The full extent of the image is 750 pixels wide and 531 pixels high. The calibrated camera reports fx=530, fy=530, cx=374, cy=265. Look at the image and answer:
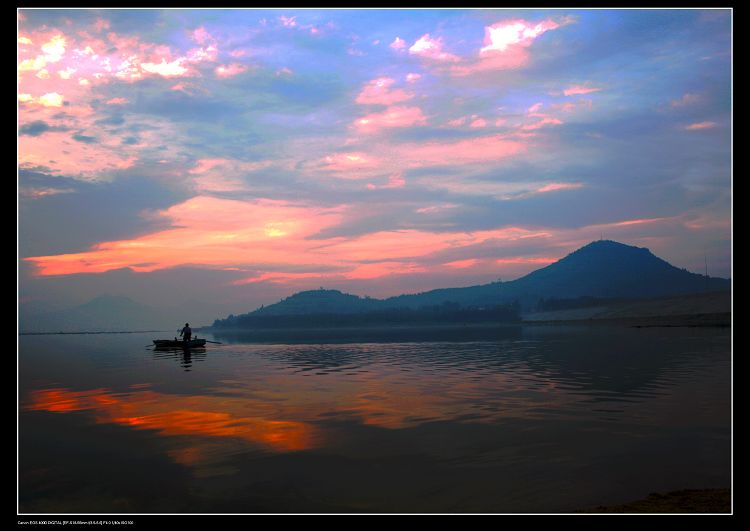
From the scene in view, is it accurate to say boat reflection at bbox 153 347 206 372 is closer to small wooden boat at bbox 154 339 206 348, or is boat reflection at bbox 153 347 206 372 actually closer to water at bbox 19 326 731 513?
small wooden boat at bbox 154 339 206 348

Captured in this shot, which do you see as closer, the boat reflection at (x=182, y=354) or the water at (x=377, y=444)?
the water at (x=377, y=444)

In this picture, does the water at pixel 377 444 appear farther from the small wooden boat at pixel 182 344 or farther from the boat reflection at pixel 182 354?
the small wooden boat at pixel 182 344

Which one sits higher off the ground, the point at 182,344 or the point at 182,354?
the point at 182,344

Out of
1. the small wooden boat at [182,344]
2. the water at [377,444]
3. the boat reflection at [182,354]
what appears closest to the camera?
the water at [377,444]

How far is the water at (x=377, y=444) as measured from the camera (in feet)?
44.8

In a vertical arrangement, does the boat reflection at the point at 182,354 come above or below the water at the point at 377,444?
below

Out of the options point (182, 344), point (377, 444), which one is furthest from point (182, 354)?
point (377, 444)

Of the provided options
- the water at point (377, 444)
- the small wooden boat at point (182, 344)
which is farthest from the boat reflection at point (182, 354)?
the water at point (377, 444)

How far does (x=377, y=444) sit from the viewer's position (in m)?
18.6

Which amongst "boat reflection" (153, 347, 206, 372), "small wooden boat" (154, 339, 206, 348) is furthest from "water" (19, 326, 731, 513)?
"small wooden boat" (154, 339, 206, 348)

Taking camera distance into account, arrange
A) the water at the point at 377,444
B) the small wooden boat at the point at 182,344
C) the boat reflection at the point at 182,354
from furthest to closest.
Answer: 1. the small wooden boat at the point at 182,344
2. the boat reflection at the point at 182,354
3. the water at the point at 377,444

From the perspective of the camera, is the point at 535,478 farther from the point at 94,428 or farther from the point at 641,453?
the point at 94,428

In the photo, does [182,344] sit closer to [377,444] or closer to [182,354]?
[182,354]

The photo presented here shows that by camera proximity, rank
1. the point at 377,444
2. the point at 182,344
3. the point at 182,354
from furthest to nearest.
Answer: the point at 182,344
the point at 182,354
the point at 377,444
